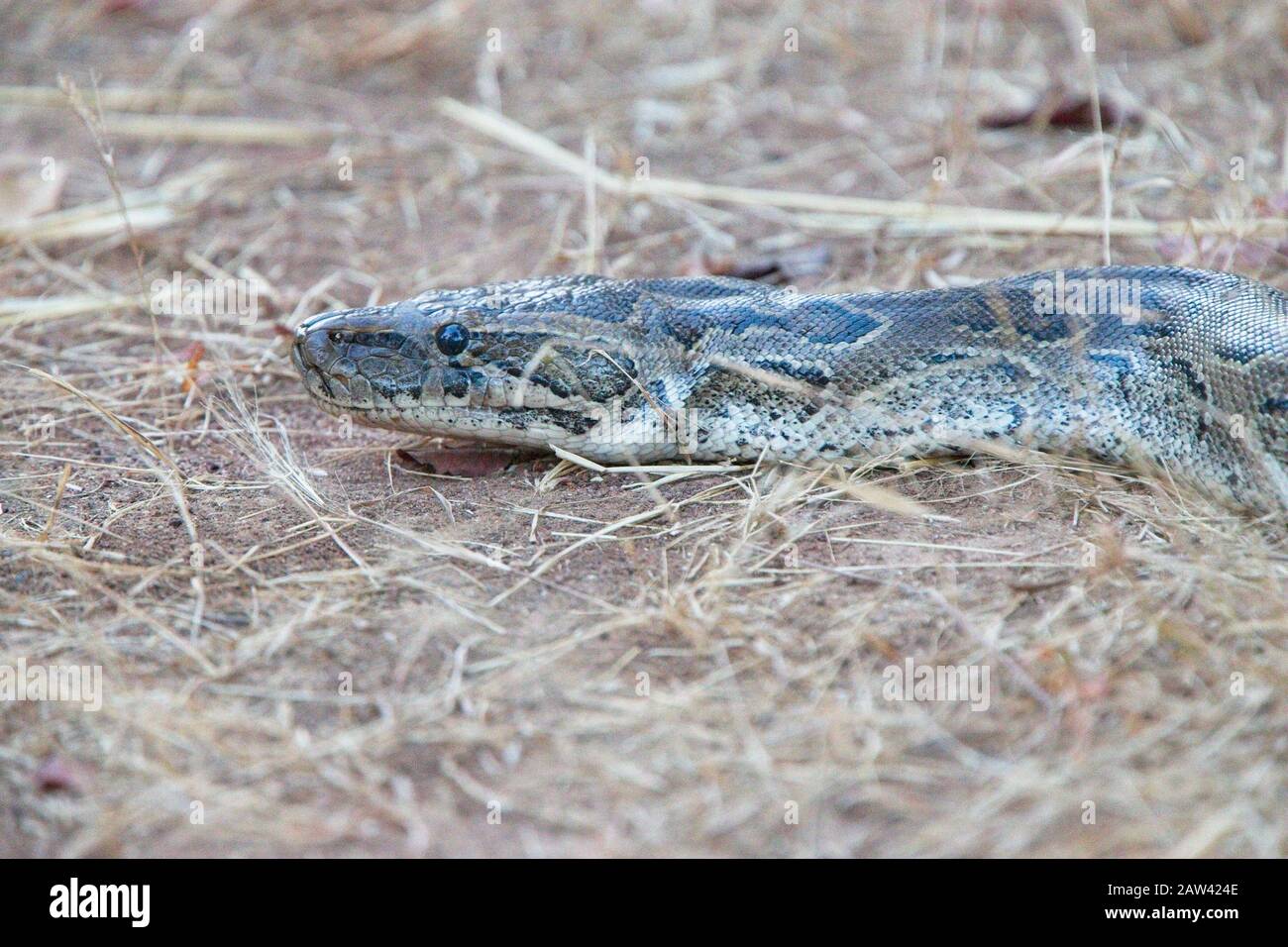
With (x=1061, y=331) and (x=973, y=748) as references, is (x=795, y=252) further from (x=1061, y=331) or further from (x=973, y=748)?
(x=973, y=748)

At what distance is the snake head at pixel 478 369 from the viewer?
546cm

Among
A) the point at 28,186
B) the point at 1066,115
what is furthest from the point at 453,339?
the point at 1066,115

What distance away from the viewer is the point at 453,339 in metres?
5.47

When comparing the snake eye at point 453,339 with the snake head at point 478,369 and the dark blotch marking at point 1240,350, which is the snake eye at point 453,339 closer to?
the snake head at point 478,369

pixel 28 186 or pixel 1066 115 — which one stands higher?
pixel 1066 115

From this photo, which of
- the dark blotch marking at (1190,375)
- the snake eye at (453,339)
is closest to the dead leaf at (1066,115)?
the dark blotch marking at (1190,375)

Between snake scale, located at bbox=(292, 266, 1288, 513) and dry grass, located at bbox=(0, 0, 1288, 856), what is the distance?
0.62 feet

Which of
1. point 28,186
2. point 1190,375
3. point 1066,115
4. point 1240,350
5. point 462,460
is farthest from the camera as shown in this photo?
point 1066,115

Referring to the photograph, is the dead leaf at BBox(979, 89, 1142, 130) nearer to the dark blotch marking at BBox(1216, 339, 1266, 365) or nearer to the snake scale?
the snake scale

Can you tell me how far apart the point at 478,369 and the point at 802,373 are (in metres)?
1.30

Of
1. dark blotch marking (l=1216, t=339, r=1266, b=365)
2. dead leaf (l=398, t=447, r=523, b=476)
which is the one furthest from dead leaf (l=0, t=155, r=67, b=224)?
dark blotch marking (l=1216, t=339, r=1266, b=365)

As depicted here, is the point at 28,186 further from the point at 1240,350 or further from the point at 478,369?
the point at 1240,350
